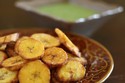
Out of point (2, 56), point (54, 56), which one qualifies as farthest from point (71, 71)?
point (2, 56)

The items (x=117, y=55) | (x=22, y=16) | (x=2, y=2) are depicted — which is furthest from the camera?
(x=2, y=2)

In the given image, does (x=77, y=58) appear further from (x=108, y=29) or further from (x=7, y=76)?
(x=108, y=29)

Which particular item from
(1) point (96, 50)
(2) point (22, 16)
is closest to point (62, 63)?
(1) point (96, 50)

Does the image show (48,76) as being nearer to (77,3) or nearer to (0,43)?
(0,43)

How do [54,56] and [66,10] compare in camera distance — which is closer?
[54,56]

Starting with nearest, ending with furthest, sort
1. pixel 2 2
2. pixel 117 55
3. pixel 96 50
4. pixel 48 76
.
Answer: pixel 48 76, pixel 96 50, pixel 117 55, pixel 2 2

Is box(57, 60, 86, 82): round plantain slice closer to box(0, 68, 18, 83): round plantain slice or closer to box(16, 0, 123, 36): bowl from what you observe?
box(0, 68, 18, 83): round plantain slice

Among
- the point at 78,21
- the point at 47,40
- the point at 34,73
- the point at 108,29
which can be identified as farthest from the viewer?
the point at 108,29
